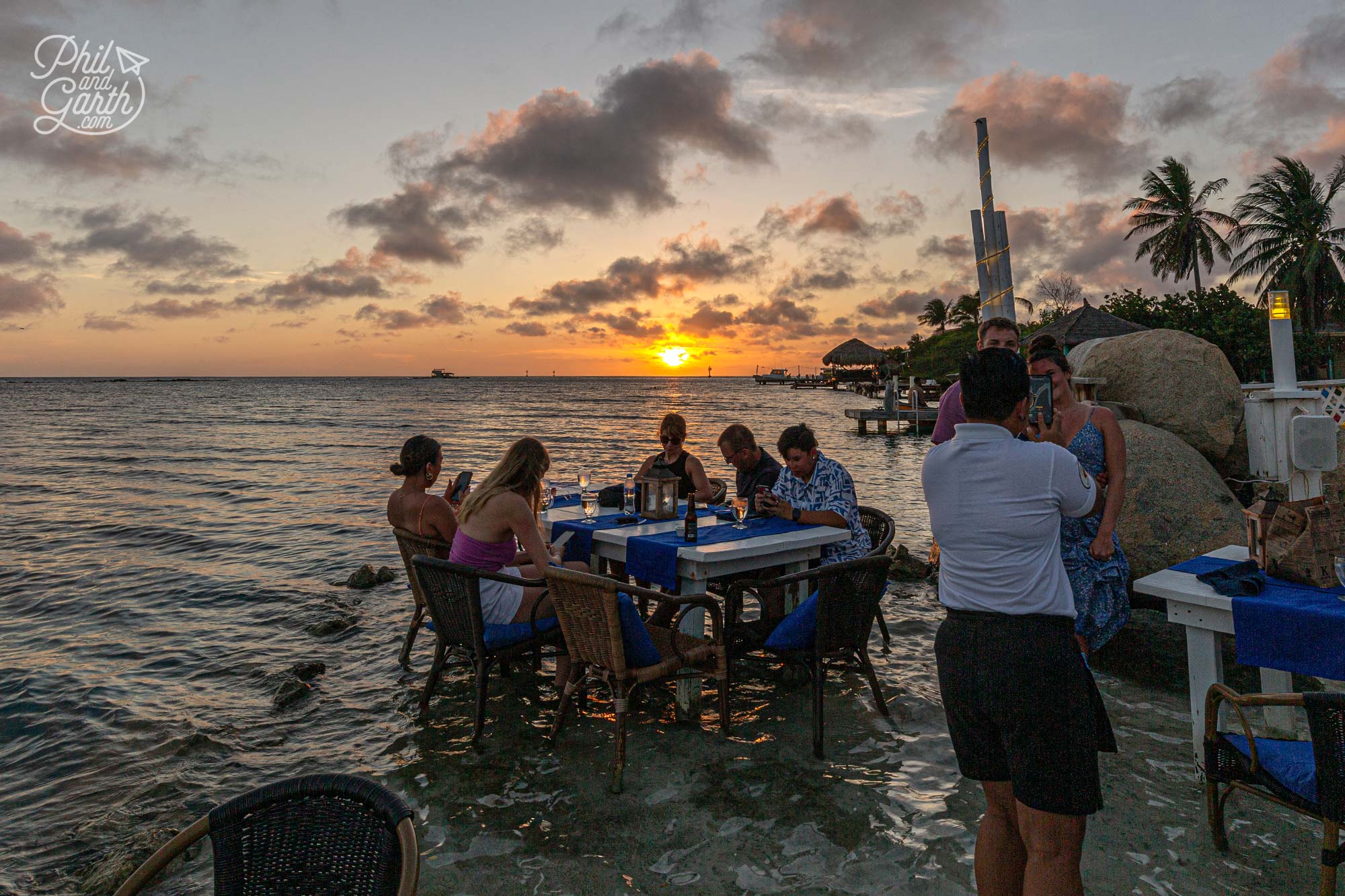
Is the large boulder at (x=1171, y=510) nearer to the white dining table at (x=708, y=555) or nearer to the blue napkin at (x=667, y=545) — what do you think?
the white dining table at (x=708, y=555)

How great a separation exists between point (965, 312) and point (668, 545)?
6466 centimetres

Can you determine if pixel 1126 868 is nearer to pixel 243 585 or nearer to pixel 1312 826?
pixel 1312 826

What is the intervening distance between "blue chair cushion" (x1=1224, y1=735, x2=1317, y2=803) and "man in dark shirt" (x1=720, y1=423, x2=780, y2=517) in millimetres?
3218

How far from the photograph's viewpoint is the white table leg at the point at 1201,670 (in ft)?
10.5

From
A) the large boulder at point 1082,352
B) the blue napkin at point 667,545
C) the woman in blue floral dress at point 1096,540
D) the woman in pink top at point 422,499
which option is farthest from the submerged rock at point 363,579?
the large boulder at point 1082,352

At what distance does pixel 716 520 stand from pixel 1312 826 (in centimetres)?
A: 353

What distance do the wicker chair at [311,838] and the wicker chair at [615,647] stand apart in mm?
1691

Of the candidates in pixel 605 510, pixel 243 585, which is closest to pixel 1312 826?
pixel 605 510

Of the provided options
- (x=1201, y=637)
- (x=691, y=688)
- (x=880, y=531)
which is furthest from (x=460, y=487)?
(x=1201, y=637)

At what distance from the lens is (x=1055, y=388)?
12.4 feet

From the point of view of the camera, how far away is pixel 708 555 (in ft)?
13.7

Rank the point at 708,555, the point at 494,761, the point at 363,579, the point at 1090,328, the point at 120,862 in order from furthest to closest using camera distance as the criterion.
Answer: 1. the point at 1090,328
2. the point at 363,579
3. the point at 708,555
4. the point at 494,761
5. the point at 120,862

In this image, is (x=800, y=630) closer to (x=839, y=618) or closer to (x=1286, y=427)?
(x=839, y=618)

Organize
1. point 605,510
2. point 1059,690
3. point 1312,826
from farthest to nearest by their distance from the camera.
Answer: point 605,510 → point 1312,826 → point 1059,690
